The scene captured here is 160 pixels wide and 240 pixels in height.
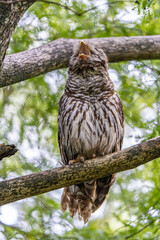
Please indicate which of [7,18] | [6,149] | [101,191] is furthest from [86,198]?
[7,18]

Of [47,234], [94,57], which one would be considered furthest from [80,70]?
[47,234]

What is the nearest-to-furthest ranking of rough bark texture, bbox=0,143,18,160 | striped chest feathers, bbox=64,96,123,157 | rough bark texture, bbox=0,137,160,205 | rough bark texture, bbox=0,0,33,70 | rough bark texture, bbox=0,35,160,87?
rough bark texture, bbox=0,0,33,70 < rough bark texture, bbox=0,143,18,160 < rough bark texture, bbox=0,137,160,205 < striped chest feathers, bbox=64,96,123,157 < rough bark texture, bbox=0,35,160,87

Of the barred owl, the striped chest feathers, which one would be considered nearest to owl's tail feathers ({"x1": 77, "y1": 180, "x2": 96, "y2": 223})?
the barred owl

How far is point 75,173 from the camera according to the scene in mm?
3186

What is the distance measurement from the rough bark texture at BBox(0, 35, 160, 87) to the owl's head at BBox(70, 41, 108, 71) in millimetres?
248

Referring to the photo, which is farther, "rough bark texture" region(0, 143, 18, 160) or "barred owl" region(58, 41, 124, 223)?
"barred owl" region(58, 41, 124, 223)

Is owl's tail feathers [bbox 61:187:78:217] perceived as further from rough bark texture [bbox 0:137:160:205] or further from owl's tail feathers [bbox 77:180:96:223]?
rough bark texture [bbox 0:137:160:205]

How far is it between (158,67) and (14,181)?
273cm

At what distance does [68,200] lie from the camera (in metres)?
4.02

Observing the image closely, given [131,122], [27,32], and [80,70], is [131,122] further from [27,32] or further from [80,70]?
[27,32]

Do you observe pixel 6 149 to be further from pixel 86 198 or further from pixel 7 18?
pixel 86 198

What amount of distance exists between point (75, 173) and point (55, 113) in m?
1.98

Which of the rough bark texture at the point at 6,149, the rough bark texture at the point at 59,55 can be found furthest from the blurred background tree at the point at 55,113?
the rough bark texture at the point at 6,149

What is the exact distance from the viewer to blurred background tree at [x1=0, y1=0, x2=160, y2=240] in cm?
458
